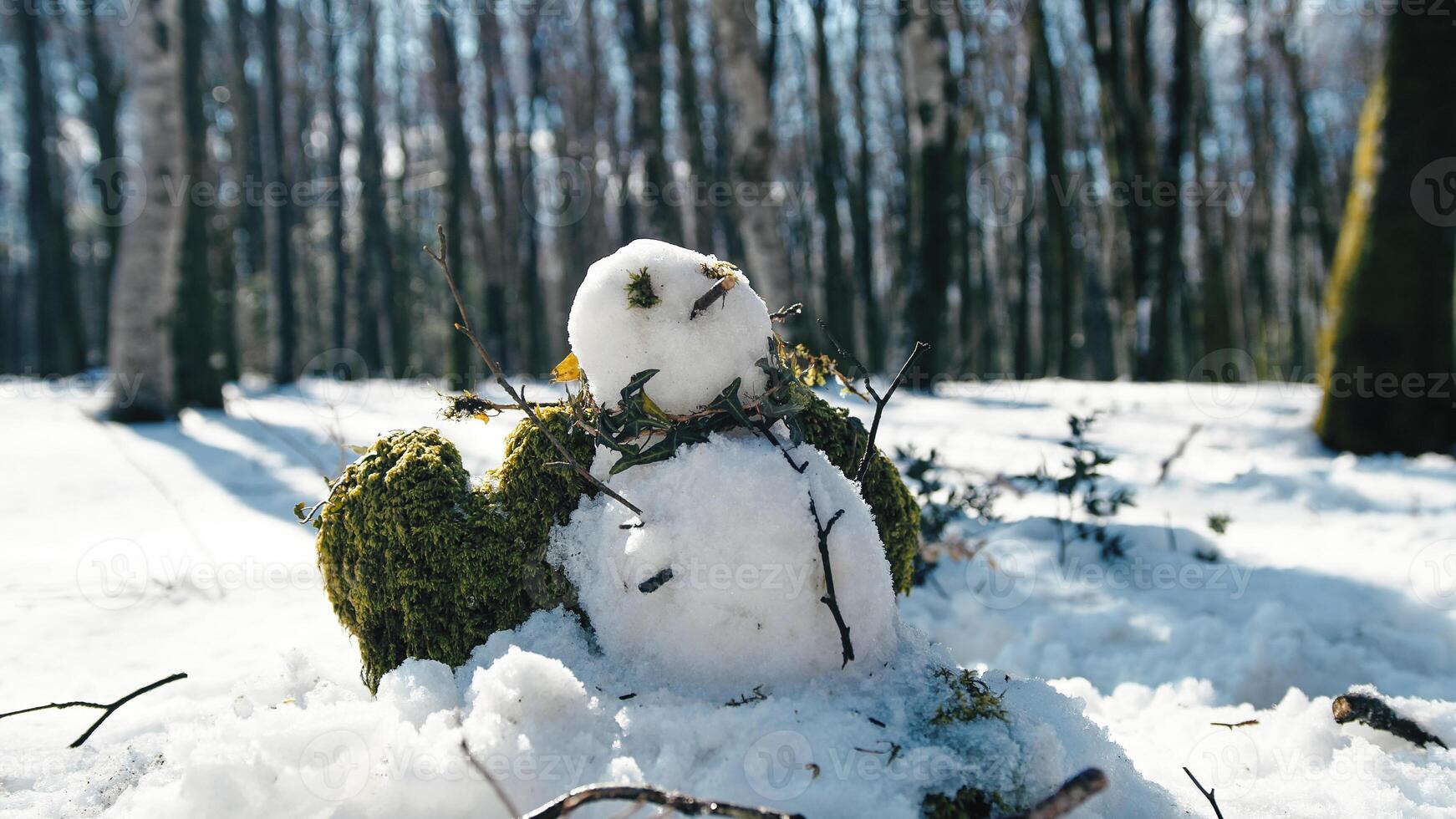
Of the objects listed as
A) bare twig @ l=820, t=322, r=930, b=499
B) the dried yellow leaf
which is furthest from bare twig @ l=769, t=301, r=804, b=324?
the dried yellow leaf

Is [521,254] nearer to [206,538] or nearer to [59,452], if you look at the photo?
[59,452]

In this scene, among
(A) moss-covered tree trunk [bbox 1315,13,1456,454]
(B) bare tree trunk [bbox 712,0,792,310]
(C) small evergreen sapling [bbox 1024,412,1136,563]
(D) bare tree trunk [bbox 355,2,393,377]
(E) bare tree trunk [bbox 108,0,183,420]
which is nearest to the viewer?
(C) small evergreen sapling [bbox 1024,412,1136,563]

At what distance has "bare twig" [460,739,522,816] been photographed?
127 centimetres

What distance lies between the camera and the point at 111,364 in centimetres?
669

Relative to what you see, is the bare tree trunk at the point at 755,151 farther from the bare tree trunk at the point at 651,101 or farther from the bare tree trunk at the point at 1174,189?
the bare tree trunk at the point at 1174,189

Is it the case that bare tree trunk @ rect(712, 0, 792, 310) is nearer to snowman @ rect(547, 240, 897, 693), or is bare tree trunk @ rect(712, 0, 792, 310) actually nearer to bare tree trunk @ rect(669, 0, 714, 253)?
bare tree trunk @ rect(669, 0, 714, 253)

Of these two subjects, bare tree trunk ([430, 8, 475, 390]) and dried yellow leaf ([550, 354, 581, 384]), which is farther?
bare tree trunk ([430, 8, 475, 390])

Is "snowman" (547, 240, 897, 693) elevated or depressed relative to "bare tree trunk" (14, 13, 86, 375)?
depressed

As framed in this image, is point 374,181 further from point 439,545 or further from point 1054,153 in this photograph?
point 439,545

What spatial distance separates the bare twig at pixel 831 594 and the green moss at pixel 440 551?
0.53 meters

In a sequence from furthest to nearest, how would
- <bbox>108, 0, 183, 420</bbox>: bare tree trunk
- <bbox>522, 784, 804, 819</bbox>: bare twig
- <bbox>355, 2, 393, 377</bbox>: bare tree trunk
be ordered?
<bbox>355, 2, 393, 377</bbox>: bare tree trunk → <bbox>108, 0, 183, 420</bbox>: bare tree trunk → <bbox>522, 784, 804, 819</bbox>: bare twig

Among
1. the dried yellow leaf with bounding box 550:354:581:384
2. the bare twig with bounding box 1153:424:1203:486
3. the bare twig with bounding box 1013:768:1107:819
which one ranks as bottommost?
the bare twig with bounding box 1153:424:1203:486

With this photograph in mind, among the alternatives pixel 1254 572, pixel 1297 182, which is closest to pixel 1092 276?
pixel 1297 182

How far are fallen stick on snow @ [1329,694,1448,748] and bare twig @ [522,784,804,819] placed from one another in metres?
1.73
